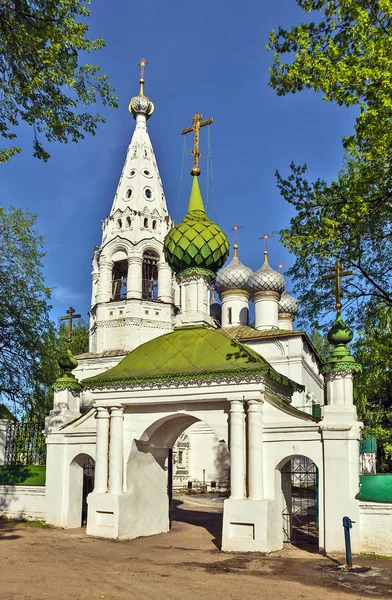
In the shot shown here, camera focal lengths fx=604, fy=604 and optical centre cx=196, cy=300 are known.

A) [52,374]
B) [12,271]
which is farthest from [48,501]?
[12,271]

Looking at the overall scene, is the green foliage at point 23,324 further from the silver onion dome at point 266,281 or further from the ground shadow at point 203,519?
the silver onion dome at point 266,281

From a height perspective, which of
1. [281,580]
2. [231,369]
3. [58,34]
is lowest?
[281,580]

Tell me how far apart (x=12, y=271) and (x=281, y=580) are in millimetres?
10707

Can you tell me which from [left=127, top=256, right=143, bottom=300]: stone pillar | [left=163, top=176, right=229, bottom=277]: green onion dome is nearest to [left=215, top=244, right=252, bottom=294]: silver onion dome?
[left=127, top=256, right=143, bottom=300]: stone pillar

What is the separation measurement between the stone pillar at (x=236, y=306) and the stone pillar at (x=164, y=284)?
15.6ft

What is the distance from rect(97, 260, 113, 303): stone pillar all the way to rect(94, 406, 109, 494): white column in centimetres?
1577

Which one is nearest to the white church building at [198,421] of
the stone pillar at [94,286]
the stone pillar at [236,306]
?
the stone pillar at [94,286]

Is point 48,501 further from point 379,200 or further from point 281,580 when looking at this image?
point 379,200

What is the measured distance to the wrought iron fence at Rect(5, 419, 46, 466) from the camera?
13.7m

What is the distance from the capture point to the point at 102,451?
438 inches

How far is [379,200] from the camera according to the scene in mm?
9070

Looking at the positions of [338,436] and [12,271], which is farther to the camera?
[12,271]

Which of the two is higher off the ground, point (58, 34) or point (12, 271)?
point (58, 34)

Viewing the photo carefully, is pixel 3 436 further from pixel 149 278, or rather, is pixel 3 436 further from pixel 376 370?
pixel 149 278
